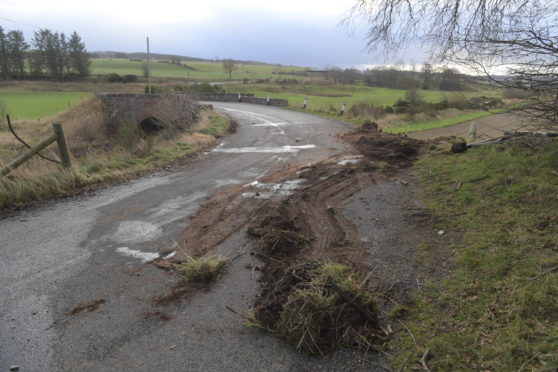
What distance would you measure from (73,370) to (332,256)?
3177 millimetres

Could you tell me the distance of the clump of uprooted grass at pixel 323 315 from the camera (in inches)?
131

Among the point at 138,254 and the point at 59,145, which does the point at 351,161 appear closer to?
the point at 138,254

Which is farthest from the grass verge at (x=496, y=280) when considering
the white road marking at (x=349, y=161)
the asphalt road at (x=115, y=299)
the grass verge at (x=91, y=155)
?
Answer: the grass verge at (x=91, y=155)

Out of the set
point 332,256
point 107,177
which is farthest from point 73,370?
point 107,177

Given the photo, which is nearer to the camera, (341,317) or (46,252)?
(341,317)

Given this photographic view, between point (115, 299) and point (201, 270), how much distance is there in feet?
3.44

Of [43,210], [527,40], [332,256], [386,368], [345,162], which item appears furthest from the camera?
[345,162]

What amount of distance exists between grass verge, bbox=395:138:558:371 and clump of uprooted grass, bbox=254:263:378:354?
16.4 inches

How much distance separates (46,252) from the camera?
5496mm

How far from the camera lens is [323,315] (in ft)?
11.1

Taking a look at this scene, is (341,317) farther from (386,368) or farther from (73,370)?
(73,370)

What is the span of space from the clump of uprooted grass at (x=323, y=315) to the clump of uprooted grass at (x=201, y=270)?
3.55ft

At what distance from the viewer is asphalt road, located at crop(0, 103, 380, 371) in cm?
333

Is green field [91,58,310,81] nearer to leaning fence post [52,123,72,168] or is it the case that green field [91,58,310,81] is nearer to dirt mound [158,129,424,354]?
leaning fence post [52,123,72,168]
